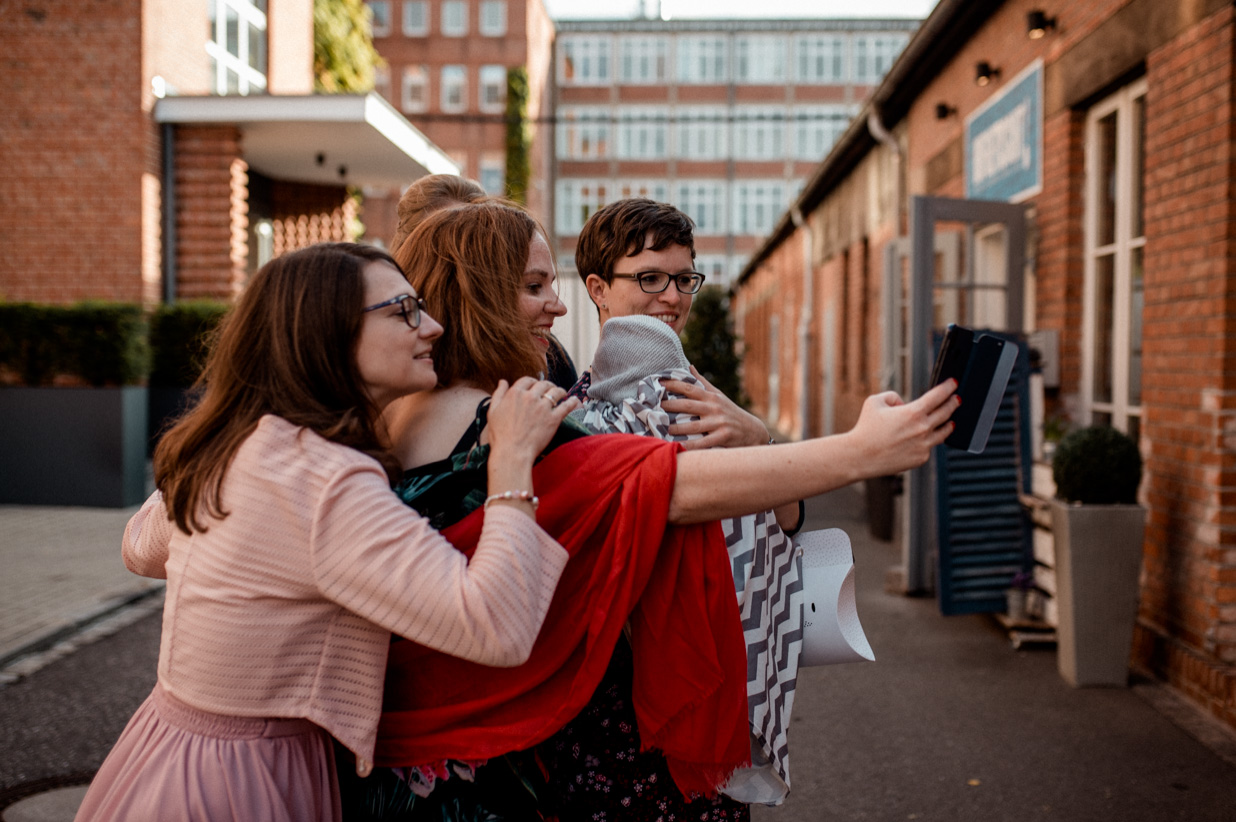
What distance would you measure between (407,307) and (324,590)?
1.52ft

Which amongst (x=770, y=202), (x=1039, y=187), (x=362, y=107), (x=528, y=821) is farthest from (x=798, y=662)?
(x=770, y=202)

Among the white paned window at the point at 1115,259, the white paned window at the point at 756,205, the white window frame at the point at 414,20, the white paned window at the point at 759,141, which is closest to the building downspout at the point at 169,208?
the white paned window at the point at 1115,259

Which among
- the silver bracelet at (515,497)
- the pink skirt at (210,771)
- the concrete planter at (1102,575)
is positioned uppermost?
the silver bracelet at (515,497)

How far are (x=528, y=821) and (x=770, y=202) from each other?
172ft

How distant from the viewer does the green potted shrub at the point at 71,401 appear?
9.98 meters

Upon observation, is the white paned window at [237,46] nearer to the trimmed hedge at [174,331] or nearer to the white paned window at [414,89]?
the trimmed hedge at [174,331]

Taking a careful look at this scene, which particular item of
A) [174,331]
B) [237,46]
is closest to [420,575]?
[174,331]

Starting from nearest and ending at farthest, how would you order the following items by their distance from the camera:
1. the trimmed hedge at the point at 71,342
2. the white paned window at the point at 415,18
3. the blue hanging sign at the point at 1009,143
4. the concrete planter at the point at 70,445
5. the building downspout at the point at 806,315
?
1. the blue hanging sign at the point at 1009,143
2. the trimmed hedge at the point at 71,342
3. the concrete planter at the point at 70,445
4. the building downspout at the point at 806,315
5. the white paned window at the point at 415,18

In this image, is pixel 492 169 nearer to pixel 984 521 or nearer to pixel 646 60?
pixel 646 60

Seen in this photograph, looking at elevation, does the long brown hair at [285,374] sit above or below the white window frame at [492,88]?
below

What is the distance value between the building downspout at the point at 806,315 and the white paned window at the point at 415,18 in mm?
30904

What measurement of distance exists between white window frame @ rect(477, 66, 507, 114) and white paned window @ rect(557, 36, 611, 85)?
26.7ft

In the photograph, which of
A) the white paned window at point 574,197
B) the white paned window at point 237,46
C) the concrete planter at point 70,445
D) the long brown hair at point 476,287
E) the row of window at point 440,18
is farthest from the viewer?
the white paned window at point 574,197

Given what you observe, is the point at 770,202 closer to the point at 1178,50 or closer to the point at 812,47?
the point at 812,47
